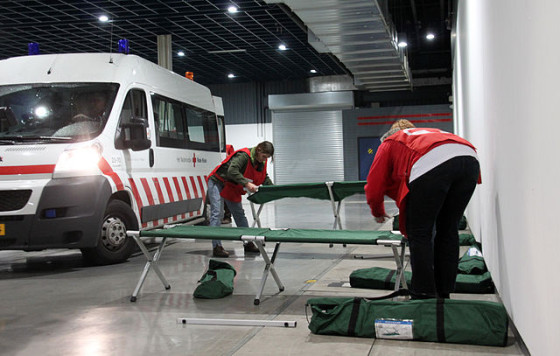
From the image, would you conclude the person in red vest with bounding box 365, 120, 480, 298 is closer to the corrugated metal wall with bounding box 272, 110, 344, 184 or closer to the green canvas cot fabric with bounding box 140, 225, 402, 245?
the green canvas cot fabric with bounding box 140, 225, 402, 245

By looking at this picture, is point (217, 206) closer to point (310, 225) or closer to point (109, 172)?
point (109, 172)

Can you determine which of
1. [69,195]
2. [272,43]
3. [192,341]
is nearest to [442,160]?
[192,341]

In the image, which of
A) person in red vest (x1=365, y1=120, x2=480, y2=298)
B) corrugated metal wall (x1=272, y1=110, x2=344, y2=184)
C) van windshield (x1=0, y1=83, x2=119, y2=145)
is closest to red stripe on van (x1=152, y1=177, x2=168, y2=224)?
van windshield (x1=0, y1=83, x2=119, y2=145)

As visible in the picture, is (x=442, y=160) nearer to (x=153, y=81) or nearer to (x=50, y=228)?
(x=50, y=228)

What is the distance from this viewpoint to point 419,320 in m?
3.66

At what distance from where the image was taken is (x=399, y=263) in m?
4.47

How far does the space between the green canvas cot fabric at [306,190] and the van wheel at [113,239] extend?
1664 millimetres

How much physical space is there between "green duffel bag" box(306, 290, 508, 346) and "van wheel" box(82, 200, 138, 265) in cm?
366

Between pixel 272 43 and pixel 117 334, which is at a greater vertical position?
pixel 272 43

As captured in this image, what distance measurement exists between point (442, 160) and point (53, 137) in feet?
14.2

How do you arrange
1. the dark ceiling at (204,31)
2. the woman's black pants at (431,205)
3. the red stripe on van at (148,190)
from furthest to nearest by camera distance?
the dark ceiling at (204,31) → the red stripe on van at (148,190) → the woman's black pants at (431,205)

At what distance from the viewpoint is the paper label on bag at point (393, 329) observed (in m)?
3.65

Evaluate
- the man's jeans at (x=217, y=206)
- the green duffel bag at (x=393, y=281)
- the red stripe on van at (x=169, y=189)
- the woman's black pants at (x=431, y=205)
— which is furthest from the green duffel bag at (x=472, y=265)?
the red stripe on van at (x=169, y=189)

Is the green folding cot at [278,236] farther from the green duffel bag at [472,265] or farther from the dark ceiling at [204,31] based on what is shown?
the dark ceiling at [204,31]
